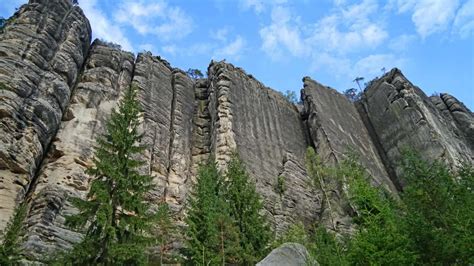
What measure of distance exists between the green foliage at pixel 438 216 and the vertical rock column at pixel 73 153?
13454 millimetres

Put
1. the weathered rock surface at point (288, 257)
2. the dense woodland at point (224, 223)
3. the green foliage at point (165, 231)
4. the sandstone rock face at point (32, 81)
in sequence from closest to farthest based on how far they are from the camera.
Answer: the weathered rock surface at point (288, 257) < the dense woodland at point (224, 223) < the green foliage at point (165, 231) < the sandstone rock face at point (32, 81)

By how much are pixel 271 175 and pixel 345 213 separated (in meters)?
5.86

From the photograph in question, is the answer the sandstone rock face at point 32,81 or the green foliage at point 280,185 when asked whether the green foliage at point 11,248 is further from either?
the green foliage at point 280,185

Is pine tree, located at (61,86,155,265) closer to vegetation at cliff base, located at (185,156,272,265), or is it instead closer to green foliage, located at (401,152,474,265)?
vegetation at cliff base, located at (185,156,272,265)

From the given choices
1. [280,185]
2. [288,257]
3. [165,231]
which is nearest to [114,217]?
[165,231]

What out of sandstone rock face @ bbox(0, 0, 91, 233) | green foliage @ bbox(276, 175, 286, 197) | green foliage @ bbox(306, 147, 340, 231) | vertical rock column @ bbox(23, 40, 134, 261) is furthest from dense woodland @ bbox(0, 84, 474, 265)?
green foliage @ bbox(276, 175, 286, 197)

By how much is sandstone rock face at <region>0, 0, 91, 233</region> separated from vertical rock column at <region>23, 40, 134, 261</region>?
71 cm

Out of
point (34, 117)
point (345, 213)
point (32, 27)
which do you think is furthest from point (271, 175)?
point (32, 27)

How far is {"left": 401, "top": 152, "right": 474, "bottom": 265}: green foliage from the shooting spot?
1702 centimetres

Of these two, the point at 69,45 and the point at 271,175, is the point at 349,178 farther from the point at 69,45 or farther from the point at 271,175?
the point at 69,45

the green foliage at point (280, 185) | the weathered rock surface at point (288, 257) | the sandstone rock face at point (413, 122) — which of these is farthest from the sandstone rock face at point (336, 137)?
Result: the weathered rock surface at point (288, 257)

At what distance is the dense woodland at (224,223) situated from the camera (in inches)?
618

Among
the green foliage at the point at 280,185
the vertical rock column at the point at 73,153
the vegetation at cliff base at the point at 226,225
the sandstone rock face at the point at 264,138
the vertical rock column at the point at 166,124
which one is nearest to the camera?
the vertical rock column at the point at 73,153

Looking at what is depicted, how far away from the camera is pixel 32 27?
102ft
